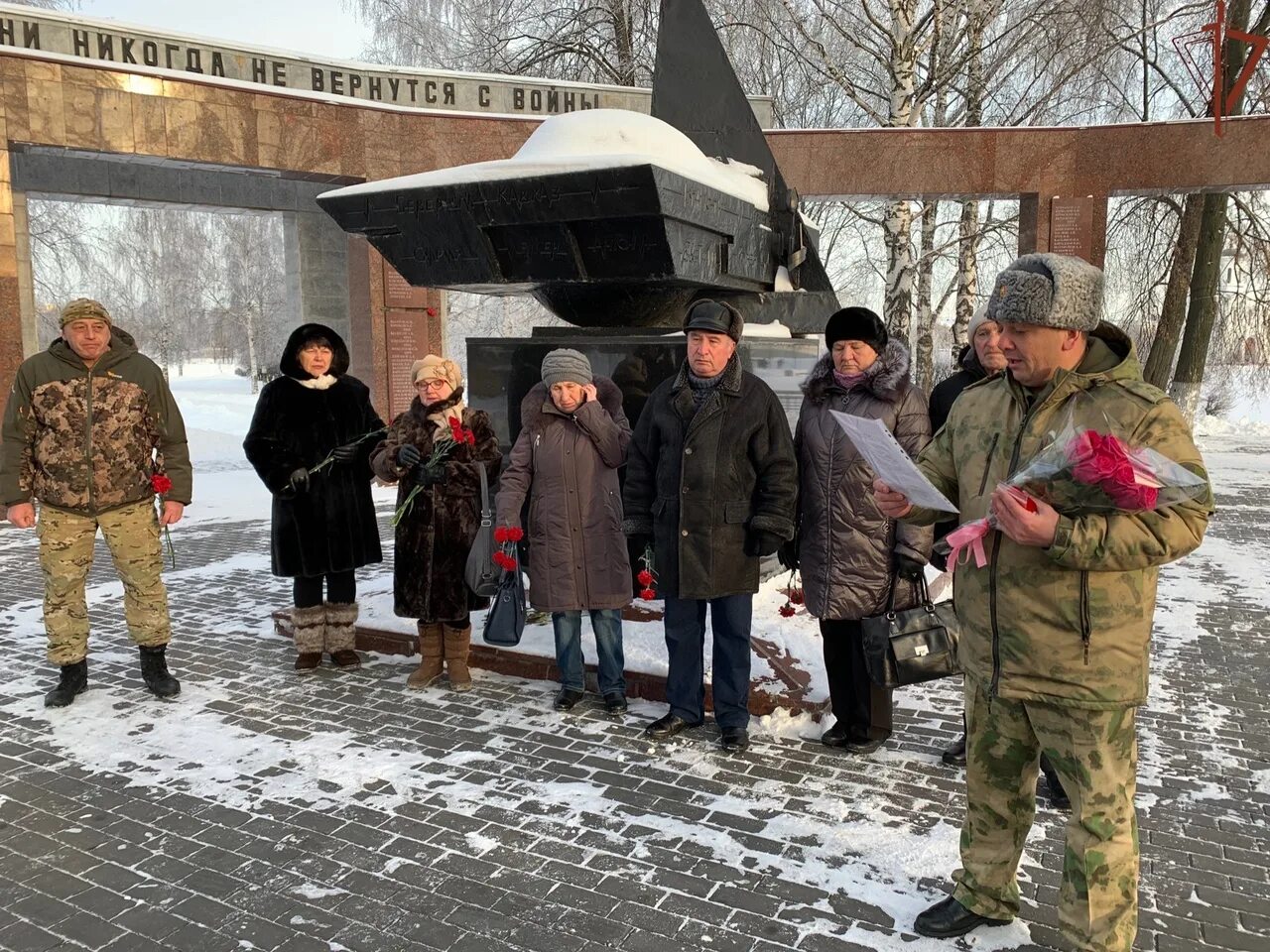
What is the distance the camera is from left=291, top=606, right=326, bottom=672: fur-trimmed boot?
4.94m

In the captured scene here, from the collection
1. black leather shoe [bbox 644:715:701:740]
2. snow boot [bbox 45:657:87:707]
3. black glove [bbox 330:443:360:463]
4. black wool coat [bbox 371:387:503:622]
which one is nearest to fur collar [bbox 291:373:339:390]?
black glove [bbox 330:443:360:463]

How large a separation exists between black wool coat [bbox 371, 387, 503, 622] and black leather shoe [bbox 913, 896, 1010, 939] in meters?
2.61

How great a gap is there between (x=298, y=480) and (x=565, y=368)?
1520mm

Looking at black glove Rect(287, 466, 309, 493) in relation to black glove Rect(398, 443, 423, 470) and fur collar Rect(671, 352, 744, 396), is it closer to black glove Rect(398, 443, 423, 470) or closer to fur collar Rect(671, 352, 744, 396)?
black glove Rect(398, 443, 423, 470)

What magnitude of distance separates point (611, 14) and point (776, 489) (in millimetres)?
16566

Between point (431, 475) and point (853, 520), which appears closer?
point (853, 520)

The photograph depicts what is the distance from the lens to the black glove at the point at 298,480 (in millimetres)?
4711

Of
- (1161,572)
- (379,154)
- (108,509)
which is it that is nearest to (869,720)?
(108,509)

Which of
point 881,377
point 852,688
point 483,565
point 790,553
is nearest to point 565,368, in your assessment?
point 483,565

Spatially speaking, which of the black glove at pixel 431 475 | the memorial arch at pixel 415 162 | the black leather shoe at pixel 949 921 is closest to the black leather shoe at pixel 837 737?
the black leather shoe at pixel 949 921

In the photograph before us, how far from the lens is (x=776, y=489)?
12.2ft

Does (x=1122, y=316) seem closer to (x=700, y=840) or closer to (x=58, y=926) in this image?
(x=700, y=840)

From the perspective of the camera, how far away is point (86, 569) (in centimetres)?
455

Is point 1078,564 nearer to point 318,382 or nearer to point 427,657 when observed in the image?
point 427,657
